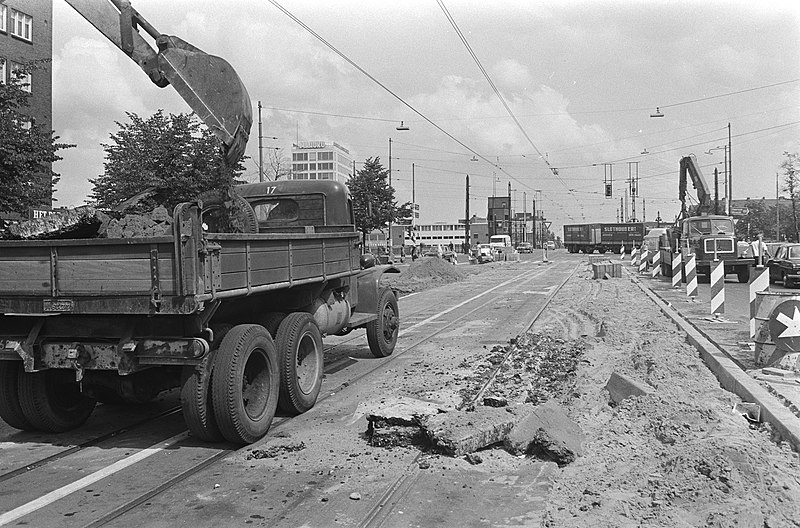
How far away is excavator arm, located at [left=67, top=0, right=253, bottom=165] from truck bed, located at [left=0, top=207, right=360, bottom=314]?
6.06ft

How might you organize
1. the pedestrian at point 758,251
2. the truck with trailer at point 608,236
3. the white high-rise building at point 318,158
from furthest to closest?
the white high-rise building at point 318,158 → the truck with trailer at point 608,236 → the pedestrian at point 758,251

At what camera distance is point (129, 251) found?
5684 mm

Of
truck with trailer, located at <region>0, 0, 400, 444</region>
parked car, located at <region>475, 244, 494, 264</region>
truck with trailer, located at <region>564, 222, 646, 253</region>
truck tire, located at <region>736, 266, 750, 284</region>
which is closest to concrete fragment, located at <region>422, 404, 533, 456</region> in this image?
truck with trailer, located at <region>0, 0, 400, 444</region>

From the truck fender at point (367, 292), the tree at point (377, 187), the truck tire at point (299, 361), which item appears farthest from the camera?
the tree at point (377, 187)

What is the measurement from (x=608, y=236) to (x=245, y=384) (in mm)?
81985

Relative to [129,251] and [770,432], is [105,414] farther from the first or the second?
[770,432]

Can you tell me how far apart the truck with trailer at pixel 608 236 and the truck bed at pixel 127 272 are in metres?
79.1

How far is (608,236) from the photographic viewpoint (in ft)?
277

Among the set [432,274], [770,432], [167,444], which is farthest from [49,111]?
[770,432]

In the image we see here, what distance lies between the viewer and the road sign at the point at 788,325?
837 centimetres

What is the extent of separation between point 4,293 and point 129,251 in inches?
48.3

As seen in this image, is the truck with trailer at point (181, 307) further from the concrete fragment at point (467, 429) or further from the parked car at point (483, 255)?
the parked car at point (483, 255)

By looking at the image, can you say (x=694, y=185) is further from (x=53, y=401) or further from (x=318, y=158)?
(x=318, y=158)

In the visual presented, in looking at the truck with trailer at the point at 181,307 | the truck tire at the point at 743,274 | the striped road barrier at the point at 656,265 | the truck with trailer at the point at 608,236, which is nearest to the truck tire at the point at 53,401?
the truck with trailer at the point at 181,307
